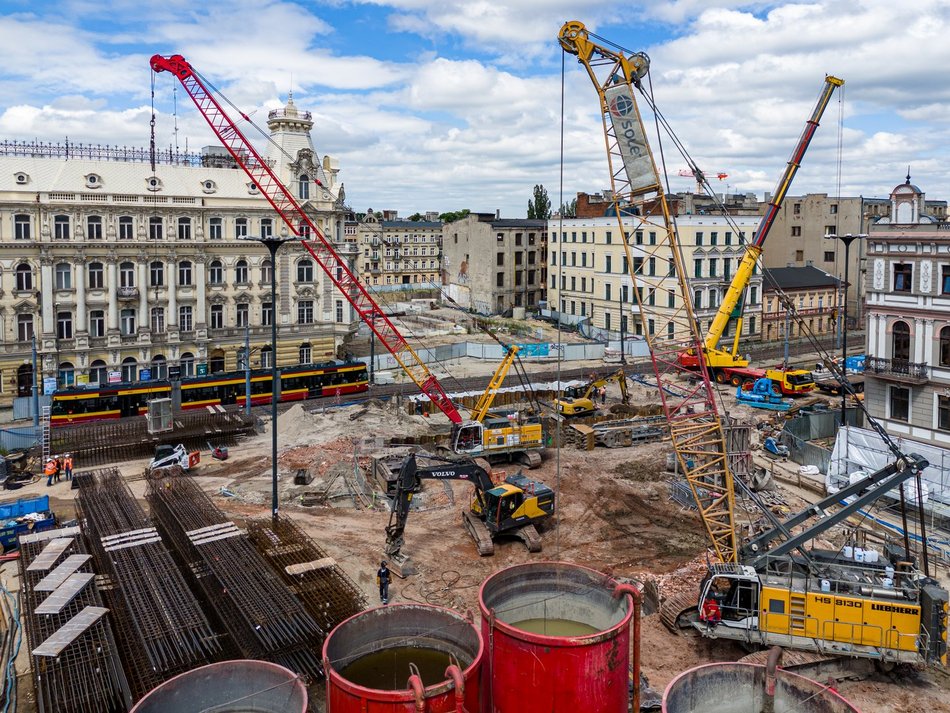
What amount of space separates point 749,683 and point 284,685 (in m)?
8.60

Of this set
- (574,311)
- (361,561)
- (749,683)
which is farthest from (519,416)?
(574,311)

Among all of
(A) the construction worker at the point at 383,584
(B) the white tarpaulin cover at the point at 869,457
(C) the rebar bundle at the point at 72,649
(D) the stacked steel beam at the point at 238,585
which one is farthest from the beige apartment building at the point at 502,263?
(C) the rebar bundle at the point at 72,649

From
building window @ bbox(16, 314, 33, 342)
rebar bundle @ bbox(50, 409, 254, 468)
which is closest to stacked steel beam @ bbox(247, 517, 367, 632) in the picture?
rebar bundle @ bbox(50, 409, 254, 468)

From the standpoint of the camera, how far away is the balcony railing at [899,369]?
33656 millimetres

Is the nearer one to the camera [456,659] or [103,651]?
[456,659]

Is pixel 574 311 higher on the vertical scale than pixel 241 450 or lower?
higher

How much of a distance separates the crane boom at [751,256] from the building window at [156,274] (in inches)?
1488

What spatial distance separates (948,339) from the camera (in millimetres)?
32875

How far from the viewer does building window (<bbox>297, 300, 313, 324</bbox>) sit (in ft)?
200

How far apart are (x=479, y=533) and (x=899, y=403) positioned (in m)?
21.2

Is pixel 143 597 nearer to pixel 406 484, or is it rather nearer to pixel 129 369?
pixel 406 484

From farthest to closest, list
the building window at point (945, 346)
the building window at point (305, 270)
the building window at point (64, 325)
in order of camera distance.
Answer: the building window at point (305, 270) < the building window at point (64, 325) < the building window at point (945, 346)

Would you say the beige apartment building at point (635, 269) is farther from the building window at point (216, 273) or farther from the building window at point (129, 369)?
the building window at point (129, 369)

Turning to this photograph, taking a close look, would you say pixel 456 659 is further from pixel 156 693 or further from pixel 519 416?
pixel 519 416
